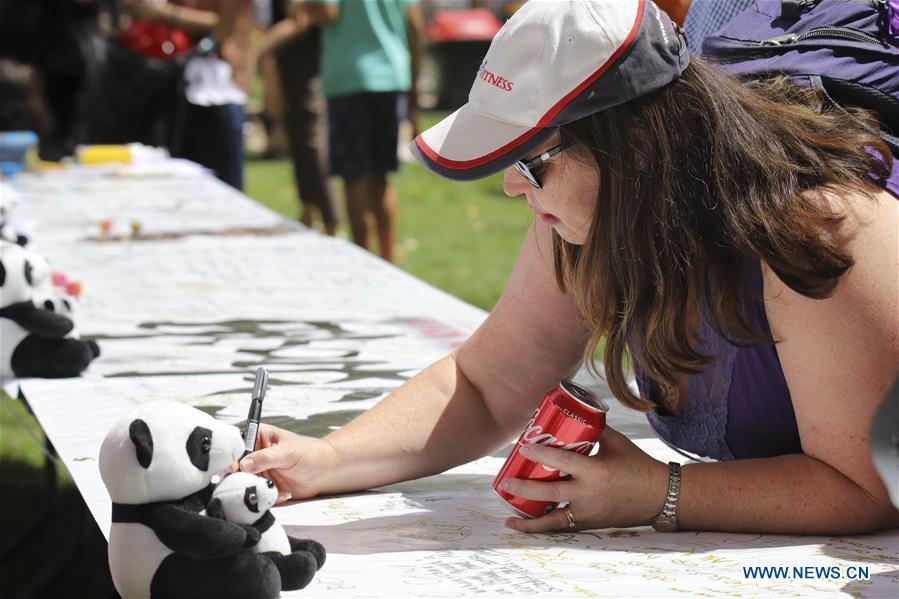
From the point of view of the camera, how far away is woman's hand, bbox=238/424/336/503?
1485mm

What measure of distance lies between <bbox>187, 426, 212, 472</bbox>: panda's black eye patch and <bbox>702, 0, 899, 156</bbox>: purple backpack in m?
0.80

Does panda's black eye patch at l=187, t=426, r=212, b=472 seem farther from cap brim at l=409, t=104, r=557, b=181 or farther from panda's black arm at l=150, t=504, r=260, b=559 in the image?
cap brim at l=409, t=104, r=557, b=181

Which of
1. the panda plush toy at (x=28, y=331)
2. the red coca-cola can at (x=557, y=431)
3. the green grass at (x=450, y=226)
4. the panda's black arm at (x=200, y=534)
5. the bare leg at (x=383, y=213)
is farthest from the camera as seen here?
the green grass at (x=450, y=226)

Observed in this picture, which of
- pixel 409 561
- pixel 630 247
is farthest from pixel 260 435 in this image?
pixel 630 247

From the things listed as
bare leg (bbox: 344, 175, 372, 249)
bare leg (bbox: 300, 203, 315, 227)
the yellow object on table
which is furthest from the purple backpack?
bare leg (bbox: 300, 203, 315, 227)

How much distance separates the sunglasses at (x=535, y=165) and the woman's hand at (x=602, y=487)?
0.32 m

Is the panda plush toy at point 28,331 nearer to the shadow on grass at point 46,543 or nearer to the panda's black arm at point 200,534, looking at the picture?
the shadow on grass at point 46,543

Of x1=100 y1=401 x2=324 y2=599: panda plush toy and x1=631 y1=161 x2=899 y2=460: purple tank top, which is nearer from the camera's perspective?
x1=100 y1=401 x2=324 y2=599: panda plush toy

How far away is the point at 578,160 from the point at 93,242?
2.61m

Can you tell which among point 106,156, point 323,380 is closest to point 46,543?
point 323,380

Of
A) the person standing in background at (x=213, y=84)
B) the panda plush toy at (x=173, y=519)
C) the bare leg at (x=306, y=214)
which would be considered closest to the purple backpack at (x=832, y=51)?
the panda plush toy at (x=173, y=519)

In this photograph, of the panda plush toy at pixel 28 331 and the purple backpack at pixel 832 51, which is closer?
the purple backpack at pixel 832 51

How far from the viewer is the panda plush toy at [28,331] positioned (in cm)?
211

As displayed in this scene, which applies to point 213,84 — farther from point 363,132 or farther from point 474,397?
point 474,397
